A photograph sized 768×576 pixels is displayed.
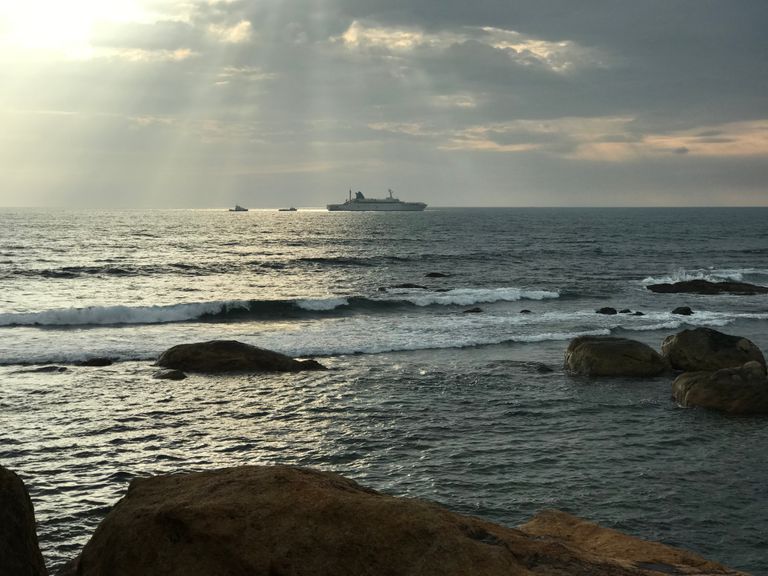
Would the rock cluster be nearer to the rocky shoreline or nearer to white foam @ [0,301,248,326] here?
the rocky shoreline

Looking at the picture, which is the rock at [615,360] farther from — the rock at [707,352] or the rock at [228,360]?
the rock at [228,360]

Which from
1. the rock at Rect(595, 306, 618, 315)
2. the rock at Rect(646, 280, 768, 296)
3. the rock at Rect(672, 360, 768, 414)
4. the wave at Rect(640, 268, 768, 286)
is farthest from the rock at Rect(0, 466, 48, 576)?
the wave at Rect(640, 268, 768, 286)

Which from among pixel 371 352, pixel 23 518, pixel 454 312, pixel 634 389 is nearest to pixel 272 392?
pixel 371 352

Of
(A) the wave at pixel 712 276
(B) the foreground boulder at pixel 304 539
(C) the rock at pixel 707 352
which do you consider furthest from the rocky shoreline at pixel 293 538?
(A) the wave at pixel 712 276

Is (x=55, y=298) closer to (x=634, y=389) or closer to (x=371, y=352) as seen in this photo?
A: (x=371, y=352)

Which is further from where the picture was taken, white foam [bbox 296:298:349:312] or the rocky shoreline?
white foam [bbox 296:298:349:312]

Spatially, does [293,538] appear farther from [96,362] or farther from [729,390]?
[96,362]

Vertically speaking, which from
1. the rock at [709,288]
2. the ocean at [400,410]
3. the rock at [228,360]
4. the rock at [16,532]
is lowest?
the ocean at [400,410]

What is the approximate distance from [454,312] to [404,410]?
2199 centimetres

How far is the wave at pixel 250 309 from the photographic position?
1403 inches

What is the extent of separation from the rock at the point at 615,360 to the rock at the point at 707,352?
698mm

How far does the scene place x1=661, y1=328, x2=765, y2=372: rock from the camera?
23000mm

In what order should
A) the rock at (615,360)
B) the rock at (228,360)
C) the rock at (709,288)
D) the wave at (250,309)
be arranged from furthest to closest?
1. the rock at (709,288)
2. the wave at (250,309)
3. the rock at (228,360)
4. the rock at (615,360)

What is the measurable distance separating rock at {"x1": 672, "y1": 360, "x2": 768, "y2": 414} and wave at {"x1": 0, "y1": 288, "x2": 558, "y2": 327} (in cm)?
2344
